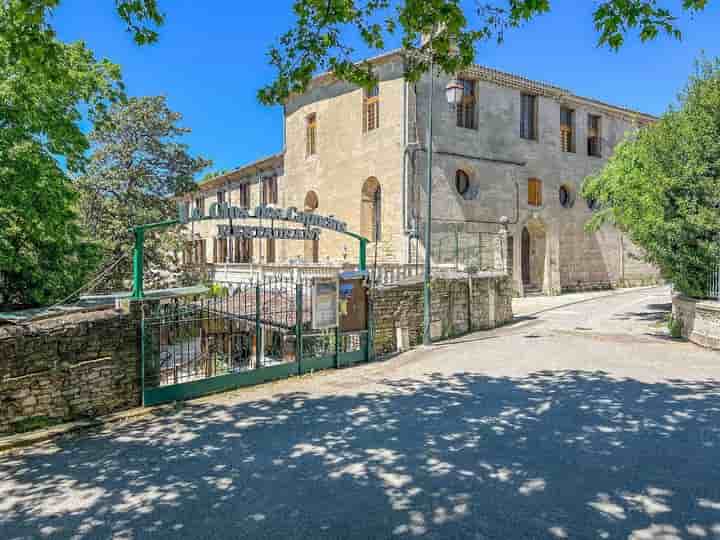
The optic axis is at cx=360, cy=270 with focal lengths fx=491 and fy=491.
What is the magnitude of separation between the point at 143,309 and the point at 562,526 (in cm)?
620

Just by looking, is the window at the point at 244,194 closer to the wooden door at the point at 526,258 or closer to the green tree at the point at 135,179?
the green tree at the point at 135,179

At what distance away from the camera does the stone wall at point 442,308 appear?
11.4m

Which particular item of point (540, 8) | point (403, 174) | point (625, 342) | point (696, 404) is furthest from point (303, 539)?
point (403, 174)

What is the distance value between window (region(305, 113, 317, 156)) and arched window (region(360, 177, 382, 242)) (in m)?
4.74

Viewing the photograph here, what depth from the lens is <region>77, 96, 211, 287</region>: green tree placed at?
2170cm

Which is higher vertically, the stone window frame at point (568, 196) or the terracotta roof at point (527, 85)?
the terracotta roof at point (527, 85)

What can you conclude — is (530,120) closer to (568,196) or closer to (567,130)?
(567,130)

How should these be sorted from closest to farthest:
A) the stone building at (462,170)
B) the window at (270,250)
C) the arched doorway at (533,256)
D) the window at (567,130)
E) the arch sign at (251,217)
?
the arch sign at (251,217)
the stone building at (462,170)
the arched doorway at (533,256)
the window at (567,130)
the window at (270,250)

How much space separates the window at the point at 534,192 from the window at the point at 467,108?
14.5ft

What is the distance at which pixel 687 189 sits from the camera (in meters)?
11.7

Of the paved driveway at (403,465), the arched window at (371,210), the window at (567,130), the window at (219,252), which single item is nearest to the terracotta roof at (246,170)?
the window at (219,252)

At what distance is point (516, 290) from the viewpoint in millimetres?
23297

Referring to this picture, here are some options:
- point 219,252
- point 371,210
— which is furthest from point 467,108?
point 219,252

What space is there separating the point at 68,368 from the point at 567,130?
2559 cm
